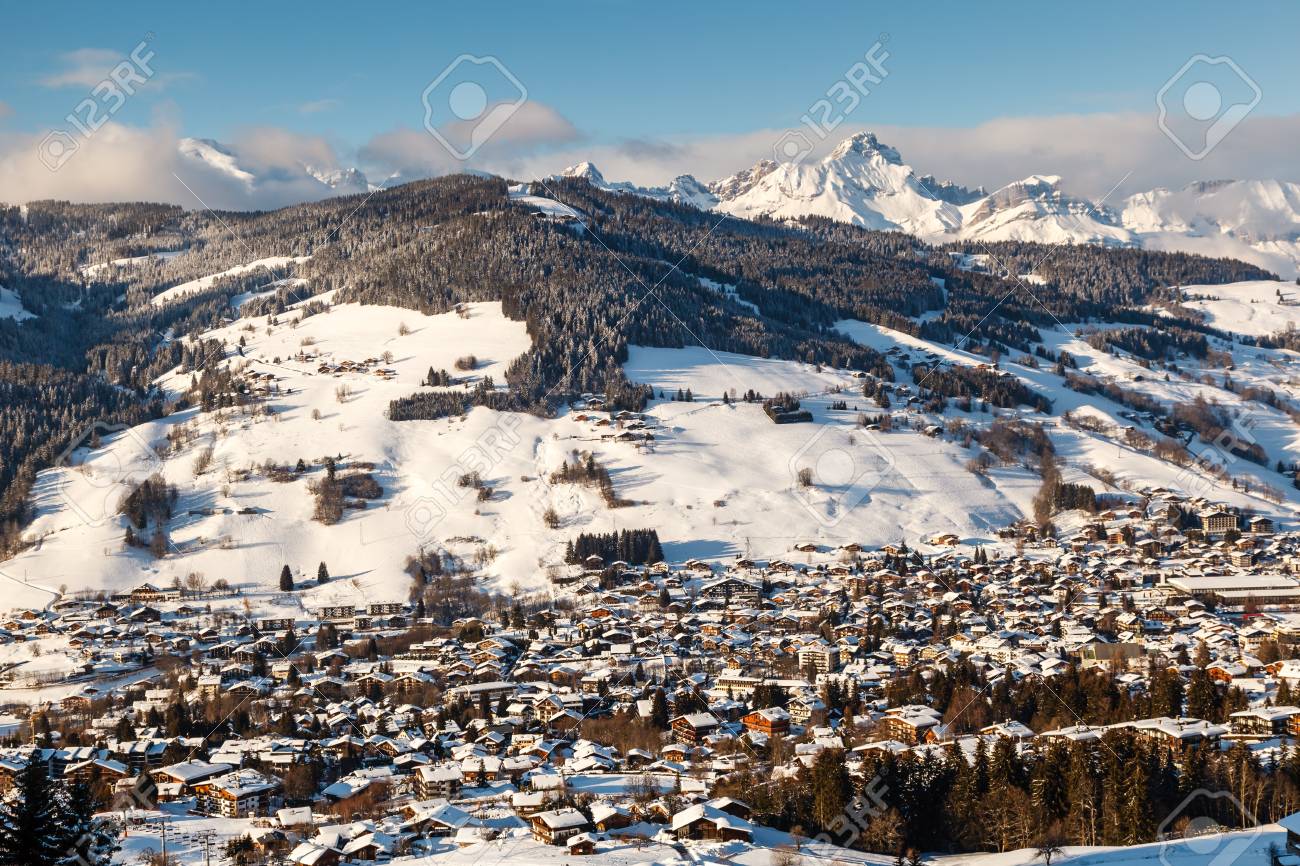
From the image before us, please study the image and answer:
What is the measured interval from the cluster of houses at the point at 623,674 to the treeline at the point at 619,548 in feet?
3.94

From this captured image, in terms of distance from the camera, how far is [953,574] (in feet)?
267

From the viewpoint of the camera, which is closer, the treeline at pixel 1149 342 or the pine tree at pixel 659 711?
the pine tree at pixel 659 711

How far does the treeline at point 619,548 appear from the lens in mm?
85125

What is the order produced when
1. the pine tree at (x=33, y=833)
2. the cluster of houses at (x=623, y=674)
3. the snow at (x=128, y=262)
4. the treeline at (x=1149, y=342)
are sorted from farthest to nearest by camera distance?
the snow at (x=128, y=262)
the treeline at (x=1149, y=342)
the cluster of houses at (x=623, y=674)
the pine tree at (x=33, y=833)

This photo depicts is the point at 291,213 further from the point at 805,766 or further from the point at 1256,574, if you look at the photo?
the point at 805,766

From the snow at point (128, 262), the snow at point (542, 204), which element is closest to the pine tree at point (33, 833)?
the snow at point (542, 204)

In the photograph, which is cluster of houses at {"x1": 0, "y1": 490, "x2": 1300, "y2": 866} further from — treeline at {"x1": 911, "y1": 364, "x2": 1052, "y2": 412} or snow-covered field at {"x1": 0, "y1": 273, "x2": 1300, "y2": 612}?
treeline at {"x1": 911, "y1": 364, "x2": 1052, "y2": 412}

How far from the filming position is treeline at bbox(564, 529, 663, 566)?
8512 cm

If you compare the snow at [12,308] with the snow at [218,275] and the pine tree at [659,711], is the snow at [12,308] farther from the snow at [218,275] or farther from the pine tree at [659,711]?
the pine tree at [659,711]

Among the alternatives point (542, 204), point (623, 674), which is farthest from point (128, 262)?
point (623, 674)

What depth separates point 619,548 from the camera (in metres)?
85.6

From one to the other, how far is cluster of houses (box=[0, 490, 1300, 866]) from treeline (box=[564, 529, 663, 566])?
120 centimetres

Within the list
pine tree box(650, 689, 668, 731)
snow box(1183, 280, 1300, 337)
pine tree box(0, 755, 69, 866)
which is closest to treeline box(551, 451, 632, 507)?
pine tree box(650, 689, 668, 731)

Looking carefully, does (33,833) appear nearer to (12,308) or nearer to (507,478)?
(507,478)
